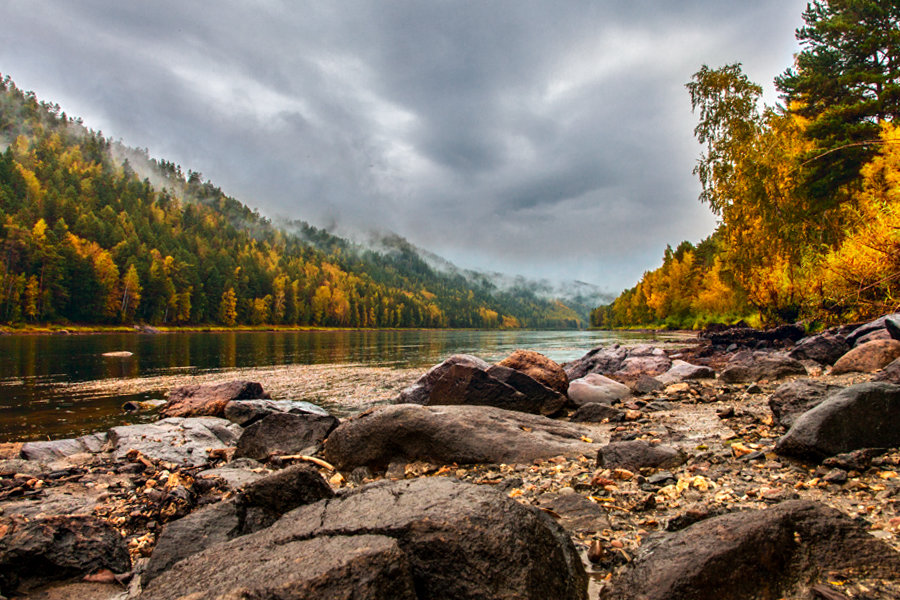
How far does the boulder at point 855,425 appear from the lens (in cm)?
553

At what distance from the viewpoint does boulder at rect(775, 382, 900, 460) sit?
18.1 ft

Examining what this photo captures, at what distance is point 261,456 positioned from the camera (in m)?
9.78

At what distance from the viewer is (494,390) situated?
13.2m

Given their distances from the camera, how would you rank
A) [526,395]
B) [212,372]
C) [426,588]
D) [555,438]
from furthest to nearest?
[212,372]
[526,395]
[555,438]
[426,588]

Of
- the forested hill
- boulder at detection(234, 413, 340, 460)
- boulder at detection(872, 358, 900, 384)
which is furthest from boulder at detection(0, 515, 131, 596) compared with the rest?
the forested hill

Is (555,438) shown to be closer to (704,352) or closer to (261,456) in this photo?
(261,456)

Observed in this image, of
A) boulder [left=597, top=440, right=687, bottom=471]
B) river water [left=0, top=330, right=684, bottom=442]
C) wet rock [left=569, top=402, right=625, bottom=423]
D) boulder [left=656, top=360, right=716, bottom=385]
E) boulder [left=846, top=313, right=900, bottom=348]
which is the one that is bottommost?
river water [left=0, top=330, right=684, bottom=442]

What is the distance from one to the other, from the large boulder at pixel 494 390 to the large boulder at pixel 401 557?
30.2ft

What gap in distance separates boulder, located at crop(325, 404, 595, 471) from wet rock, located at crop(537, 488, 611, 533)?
2294mm

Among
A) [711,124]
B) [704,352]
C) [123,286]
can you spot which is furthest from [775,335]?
[123,286]

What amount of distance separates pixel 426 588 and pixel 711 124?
35574 mm

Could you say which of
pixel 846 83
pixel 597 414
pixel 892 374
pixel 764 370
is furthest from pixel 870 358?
pixel 846 83

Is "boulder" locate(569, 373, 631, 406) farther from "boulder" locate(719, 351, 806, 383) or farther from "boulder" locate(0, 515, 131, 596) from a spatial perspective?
"boulder" locate(0, 515, 131, 596)

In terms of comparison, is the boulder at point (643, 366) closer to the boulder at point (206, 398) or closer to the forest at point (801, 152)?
the forest at point (801, 152)
